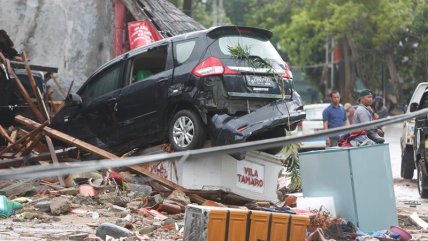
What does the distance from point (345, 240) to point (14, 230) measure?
3.24m

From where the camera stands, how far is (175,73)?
1055 cm

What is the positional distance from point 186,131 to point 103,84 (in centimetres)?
210

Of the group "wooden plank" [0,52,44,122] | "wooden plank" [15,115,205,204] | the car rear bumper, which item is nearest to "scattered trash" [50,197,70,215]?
"wooden plank" [15,115,205,204]

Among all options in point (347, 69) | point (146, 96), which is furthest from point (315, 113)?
point (347, 69)

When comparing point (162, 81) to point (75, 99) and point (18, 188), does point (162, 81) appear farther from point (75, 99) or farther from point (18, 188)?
point (18, 188)

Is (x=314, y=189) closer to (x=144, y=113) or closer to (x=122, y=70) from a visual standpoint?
(x=144, y=113)

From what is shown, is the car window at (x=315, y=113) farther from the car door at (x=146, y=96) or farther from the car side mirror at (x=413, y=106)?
the car door at (x=146, y=96)

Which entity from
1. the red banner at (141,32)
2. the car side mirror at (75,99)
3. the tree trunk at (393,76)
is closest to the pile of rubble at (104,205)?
the car side mirror at (75,99)

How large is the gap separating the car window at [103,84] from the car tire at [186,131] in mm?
1490

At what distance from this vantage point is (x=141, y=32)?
17750mm

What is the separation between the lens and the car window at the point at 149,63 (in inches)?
432

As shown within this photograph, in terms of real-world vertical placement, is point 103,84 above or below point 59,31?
below

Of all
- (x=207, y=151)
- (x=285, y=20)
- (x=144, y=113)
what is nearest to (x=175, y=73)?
(x=144, y=113)

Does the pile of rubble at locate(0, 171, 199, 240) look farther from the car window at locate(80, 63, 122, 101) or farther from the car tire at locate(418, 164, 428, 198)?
the car tire at locate(418, 164, 428, 198)
